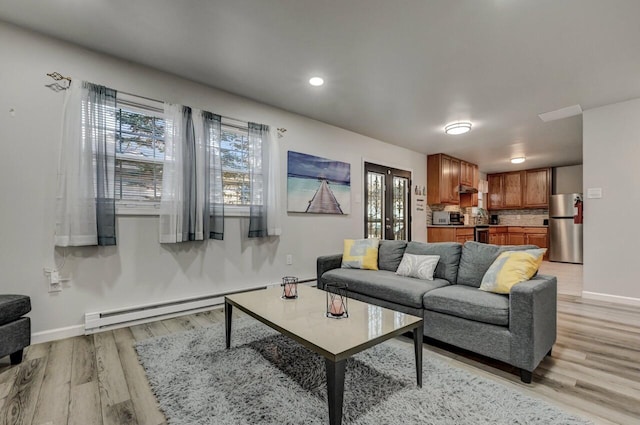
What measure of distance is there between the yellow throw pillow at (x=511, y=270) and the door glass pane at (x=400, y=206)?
3.44 metres

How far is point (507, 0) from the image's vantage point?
198cm

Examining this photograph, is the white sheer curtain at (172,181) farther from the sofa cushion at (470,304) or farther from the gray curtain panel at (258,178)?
the sofa cushion at (470,304)

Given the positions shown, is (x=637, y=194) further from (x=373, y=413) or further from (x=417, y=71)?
(x=373, y=413)

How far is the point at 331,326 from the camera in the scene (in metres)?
1.71

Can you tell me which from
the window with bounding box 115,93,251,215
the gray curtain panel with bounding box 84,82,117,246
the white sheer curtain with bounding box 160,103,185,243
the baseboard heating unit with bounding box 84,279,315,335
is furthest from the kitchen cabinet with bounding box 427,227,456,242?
the gray curtain panel with bounding box 84,82,117,246

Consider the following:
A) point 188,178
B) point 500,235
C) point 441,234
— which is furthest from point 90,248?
point 500,235

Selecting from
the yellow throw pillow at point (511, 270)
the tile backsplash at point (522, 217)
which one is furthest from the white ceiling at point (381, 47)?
the tile backsplash at point (522, 217)

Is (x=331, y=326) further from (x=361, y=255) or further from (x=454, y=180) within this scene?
(x=454, y=180)

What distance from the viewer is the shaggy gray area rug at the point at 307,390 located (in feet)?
5.01

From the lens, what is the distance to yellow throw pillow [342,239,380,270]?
3406 mm

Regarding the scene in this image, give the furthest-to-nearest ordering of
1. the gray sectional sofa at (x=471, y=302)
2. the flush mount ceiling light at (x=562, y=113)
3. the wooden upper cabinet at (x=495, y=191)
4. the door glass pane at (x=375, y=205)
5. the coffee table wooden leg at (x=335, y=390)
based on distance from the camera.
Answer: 1. the wooden upper cabinet at (x=495, y=191)
2. the door glass pane at (x=375, y=205)
3. the flush mount ceiling light at (x=562, y=113)
4. the gray sectional sofa at (x=471, y=302)
5. the coffee table wooden leg at (x=335, y=390)

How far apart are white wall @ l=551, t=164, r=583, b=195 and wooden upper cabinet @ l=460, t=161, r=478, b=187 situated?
2476mm

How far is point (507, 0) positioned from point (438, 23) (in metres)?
0.44

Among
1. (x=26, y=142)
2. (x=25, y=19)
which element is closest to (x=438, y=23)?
(x=25, y=19)
